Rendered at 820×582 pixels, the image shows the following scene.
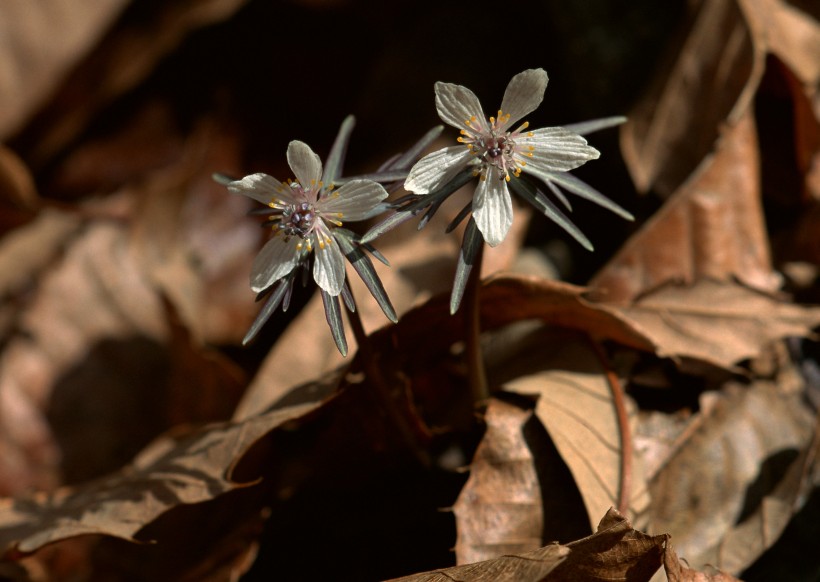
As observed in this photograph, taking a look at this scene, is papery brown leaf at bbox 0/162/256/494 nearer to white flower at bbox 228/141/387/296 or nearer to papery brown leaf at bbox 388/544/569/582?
white flower at bbox 228/141/387/296

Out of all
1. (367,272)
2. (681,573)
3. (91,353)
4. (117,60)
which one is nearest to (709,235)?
(681,573)

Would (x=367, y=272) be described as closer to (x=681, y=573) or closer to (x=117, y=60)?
(x=681, y=573)

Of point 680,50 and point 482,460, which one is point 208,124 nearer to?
point 680,50

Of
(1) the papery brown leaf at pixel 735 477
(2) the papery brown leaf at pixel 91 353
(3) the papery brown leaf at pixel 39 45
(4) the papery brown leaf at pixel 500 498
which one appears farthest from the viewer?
(3) the papery brown leaf at pixel 39 45

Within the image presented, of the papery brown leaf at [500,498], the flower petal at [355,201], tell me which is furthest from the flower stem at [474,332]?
the flower petal at [355,201]

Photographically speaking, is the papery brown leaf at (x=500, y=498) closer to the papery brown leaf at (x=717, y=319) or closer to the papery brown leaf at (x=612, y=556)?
the papery brown leaf at (x=612, y=556)
